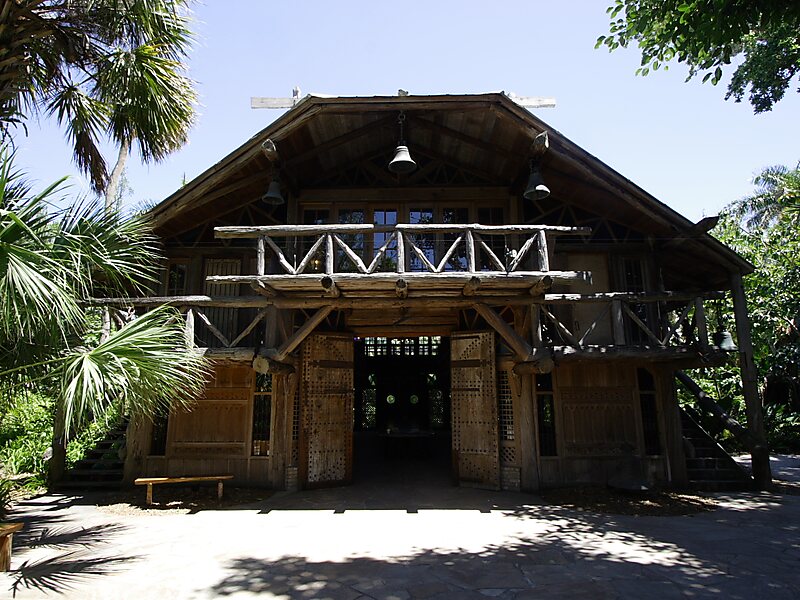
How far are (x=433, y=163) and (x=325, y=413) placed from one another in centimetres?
639

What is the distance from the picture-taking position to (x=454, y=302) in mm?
9883

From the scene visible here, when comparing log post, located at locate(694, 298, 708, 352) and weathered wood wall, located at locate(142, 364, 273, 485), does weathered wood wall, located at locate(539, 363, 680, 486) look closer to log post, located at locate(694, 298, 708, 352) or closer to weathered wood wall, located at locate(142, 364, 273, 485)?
log post, located at locate(694, 298, 708, 352)

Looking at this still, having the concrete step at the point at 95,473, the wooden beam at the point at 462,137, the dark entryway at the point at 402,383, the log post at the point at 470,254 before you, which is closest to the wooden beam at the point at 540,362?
the log post at the point at 470,254

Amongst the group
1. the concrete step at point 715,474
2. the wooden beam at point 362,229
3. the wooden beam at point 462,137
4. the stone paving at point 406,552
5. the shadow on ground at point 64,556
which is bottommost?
the stone paving at point 406,552

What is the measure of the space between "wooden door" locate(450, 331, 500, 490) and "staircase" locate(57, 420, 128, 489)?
25.2 ft

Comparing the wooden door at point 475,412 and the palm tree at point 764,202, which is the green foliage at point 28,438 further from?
the palm tree at point 764,202

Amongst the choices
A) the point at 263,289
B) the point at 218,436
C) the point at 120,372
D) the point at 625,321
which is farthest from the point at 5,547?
the point at 625,321

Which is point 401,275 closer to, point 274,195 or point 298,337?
point 298,337

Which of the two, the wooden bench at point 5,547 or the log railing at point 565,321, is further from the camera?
the log railing at point 565,321

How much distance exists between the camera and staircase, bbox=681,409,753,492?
10531 mm

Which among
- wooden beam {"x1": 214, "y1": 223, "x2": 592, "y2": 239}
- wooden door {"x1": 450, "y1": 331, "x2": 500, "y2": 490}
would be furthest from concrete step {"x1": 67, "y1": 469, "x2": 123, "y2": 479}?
wooden door {"x1": 450, "y1": 331, "x2": 500, "y2": 490}

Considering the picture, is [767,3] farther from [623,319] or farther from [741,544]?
[741,544]

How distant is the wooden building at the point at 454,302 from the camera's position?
984cm

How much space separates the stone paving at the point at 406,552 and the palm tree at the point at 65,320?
1.97 m
